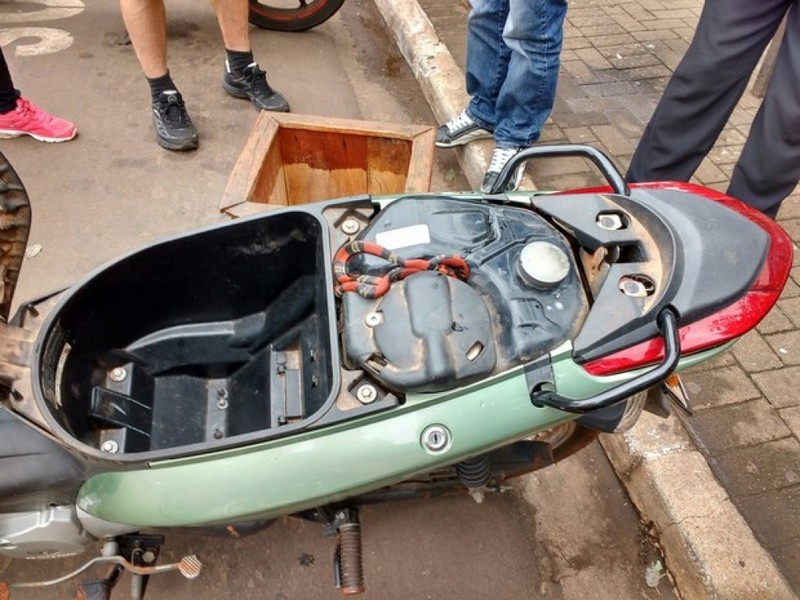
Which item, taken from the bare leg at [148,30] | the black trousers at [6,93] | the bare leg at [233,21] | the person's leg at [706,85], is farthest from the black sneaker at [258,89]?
the person's leg at [706,85]

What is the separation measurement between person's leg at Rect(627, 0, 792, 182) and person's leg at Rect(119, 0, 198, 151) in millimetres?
1967

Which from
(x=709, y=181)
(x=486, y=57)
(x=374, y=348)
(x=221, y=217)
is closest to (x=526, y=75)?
(x=486, y=57)

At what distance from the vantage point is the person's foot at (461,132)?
2.79m

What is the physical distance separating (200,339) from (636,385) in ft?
3.25

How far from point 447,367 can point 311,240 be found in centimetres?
50

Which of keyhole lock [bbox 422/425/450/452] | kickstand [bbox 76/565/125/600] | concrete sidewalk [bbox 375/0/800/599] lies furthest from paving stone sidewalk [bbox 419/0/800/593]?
kickstand [bbox 76/565/125/600]

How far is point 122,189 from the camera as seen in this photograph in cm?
268

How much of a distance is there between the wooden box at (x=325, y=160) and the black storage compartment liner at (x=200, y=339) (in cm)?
55

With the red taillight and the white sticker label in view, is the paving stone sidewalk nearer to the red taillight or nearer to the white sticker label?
the red taillight

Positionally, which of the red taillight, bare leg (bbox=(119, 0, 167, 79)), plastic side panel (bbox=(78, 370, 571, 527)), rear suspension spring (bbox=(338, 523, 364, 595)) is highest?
the red taillight

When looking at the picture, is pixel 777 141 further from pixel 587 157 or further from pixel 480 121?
pixel 480 121

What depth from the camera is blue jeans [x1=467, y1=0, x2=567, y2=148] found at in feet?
7.43

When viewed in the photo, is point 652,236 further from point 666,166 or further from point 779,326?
point 779,326

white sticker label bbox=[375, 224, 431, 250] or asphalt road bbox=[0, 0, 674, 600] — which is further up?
white sticker label bbox=[375, 224, 431, 250]
